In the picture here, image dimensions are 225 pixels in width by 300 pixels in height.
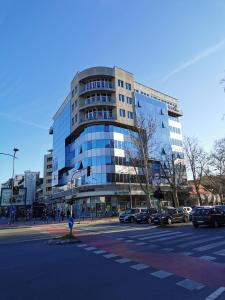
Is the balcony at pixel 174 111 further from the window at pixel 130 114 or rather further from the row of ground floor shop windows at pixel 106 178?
the row of ground floor shop windows at pixel 106 178

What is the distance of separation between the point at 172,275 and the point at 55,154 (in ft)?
261

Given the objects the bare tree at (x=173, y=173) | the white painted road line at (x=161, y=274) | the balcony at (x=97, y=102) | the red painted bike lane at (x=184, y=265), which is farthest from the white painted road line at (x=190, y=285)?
the balcony at (x=97, y=102)

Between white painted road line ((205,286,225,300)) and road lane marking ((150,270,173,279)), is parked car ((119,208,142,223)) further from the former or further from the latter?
white painted road line ((205,286,225,300))

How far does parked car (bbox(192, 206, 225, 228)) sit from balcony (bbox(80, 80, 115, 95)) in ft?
143

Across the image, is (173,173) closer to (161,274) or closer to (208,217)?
(208,217)

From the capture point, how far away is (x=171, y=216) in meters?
27.8

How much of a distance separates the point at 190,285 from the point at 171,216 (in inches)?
840

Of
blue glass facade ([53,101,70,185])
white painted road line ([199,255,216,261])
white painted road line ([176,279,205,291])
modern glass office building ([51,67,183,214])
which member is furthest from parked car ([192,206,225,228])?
blue glass facade ([53,101,70,185])

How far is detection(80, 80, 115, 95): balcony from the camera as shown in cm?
6280

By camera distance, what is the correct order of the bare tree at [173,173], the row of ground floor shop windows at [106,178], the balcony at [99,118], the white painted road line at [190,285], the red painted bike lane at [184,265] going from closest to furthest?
the white painted road line at [190,285] → the red painted bike lane at [184,265] → the bare tree at [173,173] → the row of ground floor shop windows at [106,178] → the balcony at [99,118]

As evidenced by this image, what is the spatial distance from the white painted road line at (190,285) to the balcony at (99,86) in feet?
190

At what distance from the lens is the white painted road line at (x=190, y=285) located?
6.74 m

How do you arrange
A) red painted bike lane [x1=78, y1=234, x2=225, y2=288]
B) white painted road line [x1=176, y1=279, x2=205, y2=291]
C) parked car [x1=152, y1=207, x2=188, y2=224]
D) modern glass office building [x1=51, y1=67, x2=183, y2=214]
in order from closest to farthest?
white painted road line [x1=176, y1=279, x2=205, y2=291], red painted bike lane [x1=78, y1=234, x2=225, y2=288], parked car [x1=152, y1=207, x2=188, y2=224], modern glass office building [x1=51, y1=67, x2=183, y2=214]

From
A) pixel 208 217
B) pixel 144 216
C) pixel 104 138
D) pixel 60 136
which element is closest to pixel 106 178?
pixel 104 138
